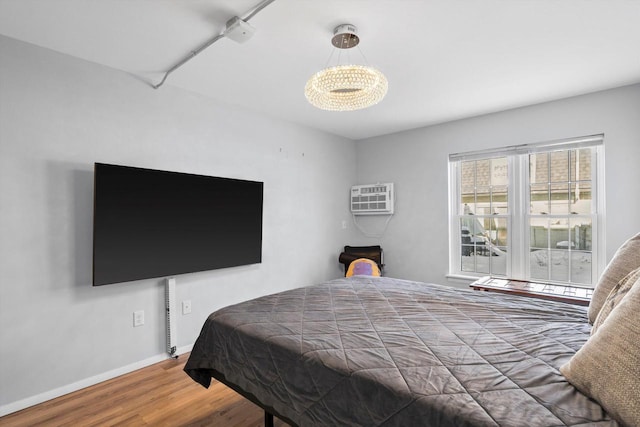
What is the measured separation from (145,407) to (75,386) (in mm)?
683

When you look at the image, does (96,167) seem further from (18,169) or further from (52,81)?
(52,81)

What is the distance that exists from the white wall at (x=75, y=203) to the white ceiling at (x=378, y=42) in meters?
0.21

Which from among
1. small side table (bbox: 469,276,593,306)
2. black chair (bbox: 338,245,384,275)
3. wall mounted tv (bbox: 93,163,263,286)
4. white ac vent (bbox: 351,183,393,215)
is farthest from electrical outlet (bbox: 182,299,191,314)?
small side table (bbox: 469,276,593,306)

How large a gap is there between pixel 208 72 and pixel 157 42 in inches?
19.9

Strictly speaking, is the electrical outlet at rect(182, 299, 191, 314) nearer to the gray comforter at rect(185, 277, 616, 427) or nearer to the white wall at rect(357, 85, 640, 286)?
the gray comforter at rect(185, 277, 616, 427)

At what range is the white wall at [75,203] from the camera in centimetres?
216

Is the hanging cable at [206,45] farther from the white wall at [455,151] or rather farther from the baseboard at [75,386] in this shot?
the white wall at [455,151]

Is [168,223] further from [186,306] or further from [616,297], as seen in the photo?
[616,297]

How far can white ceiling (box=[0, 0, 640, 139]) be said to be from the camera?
6.04 ft

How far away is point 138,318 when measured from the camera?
2.73 metres

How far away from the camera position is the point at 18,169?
2180 mm

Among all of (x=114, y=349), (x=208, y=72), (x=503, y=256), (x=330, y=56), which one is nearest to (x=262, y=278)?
(x=114, y=349)

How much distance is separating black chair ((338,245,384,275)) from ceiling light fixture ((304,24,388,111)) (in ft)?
8.19

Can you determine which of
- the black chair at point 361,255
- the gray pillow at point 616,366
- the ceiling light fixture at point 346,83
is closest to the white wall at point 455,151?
the black chair at point 361,255
